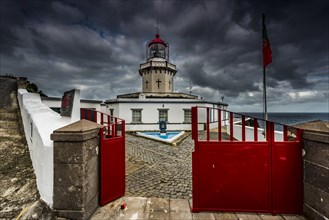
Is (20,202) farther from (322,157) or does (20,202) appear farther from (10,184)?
(322,157)

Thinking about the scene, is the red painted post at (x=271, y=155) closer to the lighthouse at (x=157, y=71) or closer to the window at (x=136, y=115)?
the window at (x=136, y=115)

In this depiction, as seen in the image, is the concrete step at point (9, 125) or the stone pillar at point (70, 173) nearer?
the stone pillar at point (70, 173)

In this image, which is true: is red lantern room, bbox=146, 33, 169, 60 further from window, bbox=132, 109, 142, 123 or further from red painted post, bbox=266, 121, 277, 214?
red painted post, bbox=266, 121, 277, 214

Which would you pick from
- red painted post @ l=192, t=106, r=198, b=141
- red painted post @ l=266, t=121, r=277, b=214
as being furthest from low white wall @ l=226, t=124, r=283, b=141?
red painted post @ l=192, t=106, r=198, b=141

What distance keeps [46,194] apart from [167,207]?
99.4 inches

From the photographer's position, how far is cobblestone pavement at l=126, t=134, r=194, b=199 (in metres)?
4.70

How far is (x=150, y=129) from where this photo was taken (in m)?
19.4

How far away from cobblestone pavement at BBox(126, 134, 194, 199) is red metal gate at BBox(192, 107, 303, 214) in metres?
1.20

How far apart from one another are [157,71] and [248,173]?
903 inches

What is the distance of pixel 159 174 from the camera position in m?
6.16

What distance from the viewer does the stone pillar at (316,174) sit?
2.84 metres

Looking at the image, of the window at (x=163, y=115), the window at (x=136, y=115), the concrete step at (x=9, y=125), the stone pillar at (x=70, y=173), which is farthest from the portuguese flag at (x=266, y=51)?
the window at (x=136, y=115)

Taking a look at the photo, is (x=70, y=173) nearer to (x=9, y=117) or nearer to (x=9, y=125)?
(x=9, y=125)

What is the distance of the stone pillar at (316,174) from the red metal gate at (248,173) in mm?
155
